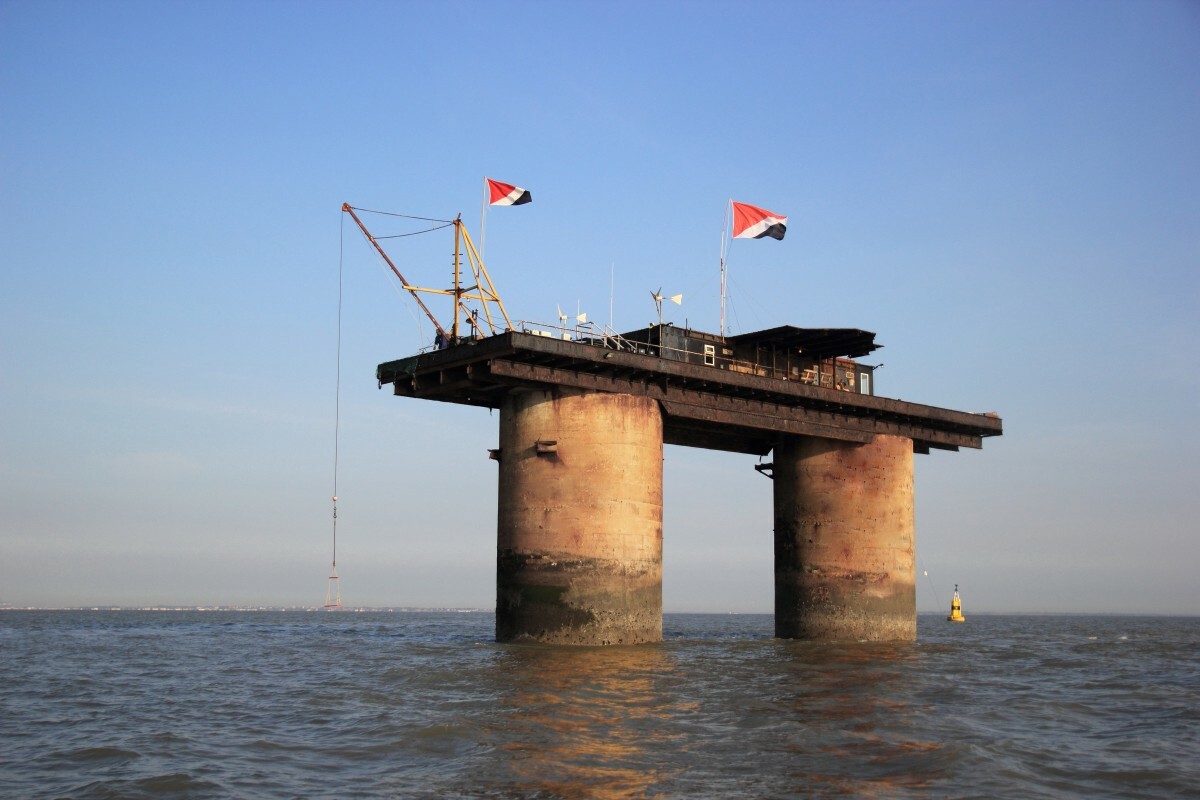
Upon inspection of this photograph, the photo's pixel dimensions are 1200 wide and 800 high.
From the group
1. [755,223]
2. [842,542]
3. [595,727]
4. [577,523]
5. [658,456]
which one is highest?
[755,223]

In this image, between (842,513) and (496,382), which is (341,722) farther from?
(842,513)

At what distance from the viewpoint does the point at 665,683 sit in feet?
118

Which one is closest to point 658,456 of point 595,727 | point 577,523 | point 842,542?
point 577,523

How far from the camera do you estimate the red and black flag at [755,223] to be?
6216cm

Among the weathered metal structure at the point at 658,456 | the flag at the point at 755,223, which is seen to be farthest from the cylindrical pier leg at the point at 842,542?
the flag at the point at 755,223

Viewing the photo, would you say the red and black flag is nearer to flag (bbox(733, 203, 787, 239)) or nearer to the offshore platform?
flag (bbox(733, 203, 787, 239))

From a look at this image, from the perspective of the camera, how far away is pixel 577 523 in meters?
48.2

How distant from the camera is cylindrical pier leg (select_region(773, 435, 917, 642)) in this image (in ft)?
197

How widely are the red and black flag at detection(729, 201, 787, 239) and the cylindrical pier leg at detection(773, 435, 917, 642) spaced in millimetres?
11197

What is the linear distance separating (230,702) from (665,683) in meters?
12.7

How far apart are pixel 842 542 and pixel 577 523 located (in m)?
18.1

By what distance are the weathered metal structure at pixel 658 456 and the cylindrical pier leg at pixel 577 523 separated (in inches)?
2.3

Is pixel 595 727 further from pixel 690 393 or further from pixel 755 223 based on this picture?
pixel 755 223

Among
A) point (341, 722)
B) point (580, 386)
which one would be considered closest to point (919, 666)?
point (580, 386)
